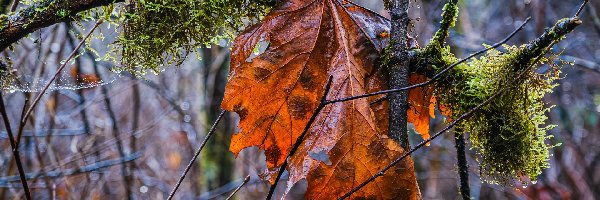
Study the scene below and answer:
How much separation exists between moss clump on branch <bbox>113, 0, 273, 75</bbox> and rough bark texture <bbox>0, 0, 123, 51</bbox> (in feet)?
0.44

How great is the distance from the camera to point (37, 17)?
3.38ft

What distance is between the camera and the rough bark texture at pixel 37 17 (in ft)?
3.37

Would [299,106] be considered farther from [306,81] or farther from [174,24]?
[174,24]

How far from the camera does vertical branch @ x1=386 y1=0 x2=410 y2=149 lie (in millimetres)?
1031

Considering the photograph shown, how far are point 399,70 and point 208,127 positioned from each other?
3.77 metres

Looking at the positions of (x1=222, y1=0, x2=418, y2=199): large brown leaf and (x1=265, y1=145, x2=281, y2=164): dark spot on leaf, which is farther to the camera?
(x1=265, y1=145, x2=281, y2=164): dark spot on leaf

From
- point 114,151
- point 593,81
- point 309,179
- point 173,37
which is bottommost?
point 309,179

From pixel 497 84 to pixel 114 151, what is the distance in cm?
517

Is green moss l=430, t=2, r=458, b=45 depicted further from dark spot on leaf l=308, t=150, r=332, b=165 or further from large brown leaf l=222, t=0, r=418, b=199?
dark spot on leaf l=308, t=150, r=332, b=165

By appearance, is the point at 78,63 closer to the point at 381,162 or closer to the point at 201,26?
the point at 201,26

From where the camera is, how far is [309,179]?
39.0 inches

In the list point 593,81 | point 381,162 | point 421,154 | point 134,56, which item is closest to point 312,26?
point 381,162

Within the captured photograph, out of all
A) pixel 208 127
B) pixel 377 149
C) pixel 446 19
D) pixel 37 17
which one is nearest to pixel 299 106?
pixel 377 149

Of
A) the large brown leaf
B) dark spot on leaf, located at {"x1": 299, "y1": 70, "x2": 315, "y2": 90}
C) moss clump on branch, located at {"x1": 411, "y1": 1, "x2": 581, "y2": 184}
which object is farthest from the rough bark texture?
moss clump on branch, located at {"x1": 411, "y1": 1, "x2": 581, "y2": 184}
